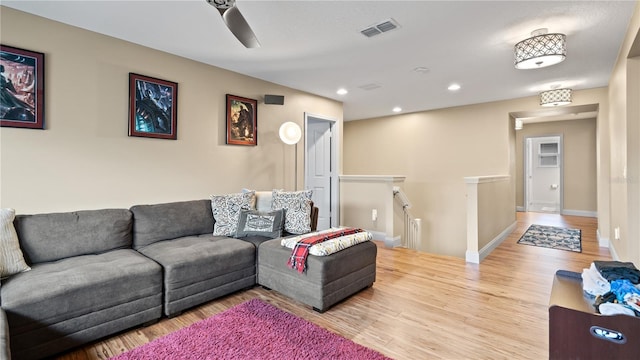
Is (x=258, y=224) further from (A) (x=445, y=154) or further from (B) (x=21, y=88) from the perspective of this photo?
(A) (x=445, y=154)

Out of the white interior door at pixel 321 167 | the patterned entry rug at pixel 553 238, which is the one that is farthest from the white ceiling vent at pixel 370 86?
the patterned entry rug at pixel 553 238

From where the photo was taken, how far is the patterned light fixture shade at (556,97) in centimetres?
441

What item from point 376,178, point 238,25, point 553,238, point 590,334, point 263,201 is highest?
point 238,25

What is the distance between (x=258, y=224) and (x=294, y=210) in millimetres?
456

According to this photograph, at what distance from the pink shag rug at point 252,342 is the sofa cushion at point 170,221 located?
106cm

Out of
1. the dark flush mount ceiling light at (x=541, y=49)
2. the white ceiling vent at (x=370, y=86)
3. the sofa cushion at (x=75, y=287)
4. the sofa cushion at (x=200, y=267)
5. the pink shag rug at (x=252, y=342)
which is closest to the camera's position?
the sofa cushion at (x=75, y=287)

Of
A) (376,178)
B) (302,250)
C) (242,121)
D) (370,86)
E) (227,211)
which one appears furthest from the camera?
(376,178)

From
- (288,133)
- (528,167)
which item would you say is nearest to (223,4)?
(288,133)

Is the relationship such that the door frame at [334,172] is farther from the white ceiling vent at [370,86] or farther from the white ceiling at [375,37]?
the white ceiling at [375,37]

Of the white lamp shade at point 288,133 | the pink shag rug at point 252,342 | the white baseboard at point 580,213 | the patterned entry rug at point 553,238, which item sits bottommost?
the pink shag rug at point 252,342

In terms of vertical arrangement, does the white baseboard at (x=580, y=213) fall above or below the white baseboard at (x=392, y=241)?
above

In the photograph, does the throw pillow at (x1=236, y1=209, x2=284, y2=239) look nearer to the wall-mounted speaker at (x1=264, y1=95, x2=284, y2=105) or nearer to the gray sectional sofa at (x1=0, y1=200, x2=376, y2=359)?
the gray sectional sofa at (x1=0, y1=200, x2=376, y2=359)

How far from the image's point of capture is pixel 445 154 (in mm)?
6188

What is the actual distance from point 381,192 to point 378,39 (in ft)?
8.41
